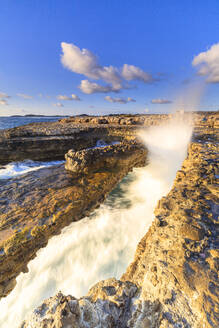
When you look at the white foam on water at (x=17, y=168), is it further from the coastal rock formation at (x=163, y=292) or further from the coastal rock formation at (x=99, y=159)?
the coastal rock formation at (x=163, y=292)

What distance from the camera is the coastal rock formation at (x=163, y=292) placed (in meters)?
1.15

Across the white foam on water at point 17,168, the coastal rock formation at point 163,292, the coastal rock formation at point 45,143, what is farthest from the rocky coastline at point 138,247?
the coastal rock formation at point 45,143

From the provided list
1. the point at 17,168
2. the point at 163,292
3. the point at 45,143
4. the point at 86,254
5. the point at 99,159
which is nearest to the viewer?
the point at 163,292

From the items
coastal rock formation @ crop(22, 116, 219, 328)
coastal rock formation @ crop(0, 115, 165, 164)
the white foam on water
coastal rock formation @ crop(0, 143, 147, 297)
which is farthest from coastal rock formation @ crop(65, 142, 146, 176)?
coastal rock formation @ crop(22, 116, 219, 328)

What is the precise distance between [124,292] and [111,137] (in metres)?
12.1

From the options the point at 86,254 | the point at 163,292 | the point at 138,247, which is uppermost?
the point at 163,292

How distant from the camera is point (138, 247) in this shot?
234 cm

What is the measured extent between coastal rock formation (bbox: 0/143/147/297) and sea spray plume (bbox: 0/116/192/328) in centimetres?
36

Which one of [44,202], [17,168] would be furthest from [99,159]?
[17,168]

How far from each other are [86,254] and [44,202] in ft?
6.11

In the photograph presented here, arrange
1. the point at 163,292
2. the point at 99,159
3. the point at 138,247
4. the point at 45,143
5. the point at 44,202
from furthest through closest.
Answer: the point at 45,143, the point at 99,159, the point at 44,202, the point at 138,247, the point at 163,292

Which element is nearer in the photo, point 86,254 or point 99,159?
point 86,254

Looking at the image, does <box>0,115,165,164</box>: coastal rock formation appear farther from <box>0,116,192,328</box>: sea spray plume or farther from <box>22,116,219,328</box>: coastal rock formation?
<box>22,116,219,328</box>: coastal rock formation

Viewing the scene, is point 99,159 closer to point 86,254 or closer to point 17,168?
point 86,254
